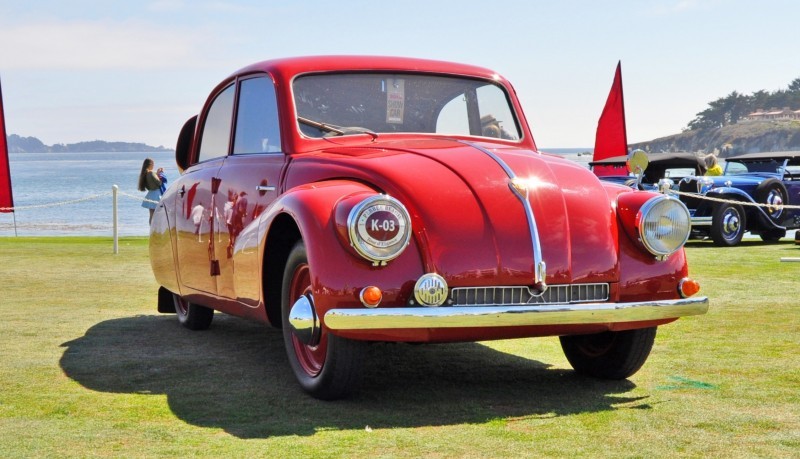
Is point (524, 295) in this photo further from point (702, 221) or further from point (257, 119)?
point (702, 221)

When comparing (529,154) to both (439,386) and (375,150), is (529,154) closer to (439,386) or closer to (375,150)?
(375,150)

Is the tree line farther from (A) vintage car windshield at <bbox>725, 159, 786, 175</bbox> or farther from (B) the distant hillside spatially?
(A) vintage car windshield at <bbox>725, 159, 786, 175</bbox>

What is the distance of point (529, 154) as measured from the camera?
5.48 m

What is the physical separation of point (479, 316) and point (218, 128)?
320 cm

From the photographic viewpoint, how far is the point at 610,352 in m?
5.54

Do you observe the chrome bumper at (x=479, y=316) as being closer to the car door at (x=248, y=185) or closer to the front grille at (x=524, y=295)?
the front grille at (x=524, y=295)

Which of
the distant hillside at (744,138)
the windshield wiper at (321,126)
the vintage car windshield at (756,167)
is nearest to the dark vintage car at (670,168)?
the vintage car windshield at (756,167)

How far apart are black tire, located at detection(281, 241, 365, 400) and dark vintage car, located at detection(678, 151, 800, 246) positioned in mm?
12442

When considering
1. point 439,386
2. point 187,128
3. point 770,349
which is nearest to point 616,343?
point 439,386

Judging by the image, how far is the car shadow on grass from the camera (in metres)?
4.66

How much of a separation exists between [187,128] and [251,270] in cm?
269

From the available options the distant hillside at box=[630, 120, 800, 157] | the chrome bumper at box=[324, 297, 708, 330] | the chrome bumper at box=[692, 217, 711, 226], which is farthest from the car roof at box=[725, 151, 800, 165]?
the distant hillside at box=[630, 120, 800, 157]

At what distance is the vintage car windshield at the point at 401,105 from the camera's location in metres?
6.05

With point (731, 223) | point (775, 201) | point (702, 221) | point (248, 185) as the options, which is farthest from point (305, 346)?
point (775, 201)
